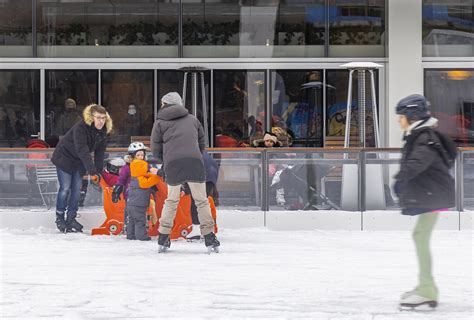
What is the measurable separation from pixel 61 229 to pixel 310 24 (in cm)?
843

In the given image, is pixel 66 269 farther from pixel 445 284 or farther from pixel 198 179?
pixel 445 284

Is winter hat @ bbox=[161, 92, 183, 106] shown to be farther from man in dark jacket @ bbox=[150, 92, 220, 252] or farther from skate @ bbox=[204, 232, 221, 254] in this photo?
skate @ bbox=[204, 232, 221, 254]

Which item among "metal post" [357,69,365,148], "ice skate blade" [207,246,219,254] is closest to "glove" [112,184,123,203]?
"ice skate blade" [207,246,219,254]

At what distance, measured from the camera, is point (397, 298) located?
7.76 m

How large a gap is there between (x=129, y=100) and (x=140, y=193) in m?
7.87

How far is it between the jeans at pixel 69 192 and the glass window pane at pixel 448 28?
29.4 ft

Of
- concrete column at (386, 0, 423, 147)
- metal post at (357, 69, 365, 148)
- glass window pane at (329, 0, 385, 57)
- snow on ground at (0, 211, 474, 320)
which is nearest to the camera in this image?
snow on ground at (0, 211, 474, 320)

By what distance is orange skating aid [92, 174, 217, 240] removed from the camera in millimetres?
12156

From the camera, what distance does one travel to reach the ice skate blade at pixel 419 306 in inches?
280

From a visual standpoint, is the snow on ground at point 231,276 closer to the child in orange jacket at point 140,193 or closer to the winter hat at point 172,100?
the child in orange jacket at point 140,193

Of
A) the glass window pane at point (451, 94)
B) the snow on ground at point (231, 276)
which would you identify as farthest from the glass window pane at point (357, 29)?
the snow on ground at point (231, 276)

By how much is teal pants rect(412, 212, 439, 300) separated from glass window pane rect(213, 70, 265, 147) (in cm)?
1223

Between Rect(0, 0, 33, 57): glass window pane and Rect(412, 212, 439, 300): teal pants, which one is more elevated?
Rect(0, 0, 33, 57): glass window pane

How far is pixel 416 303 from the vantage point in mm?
7105
